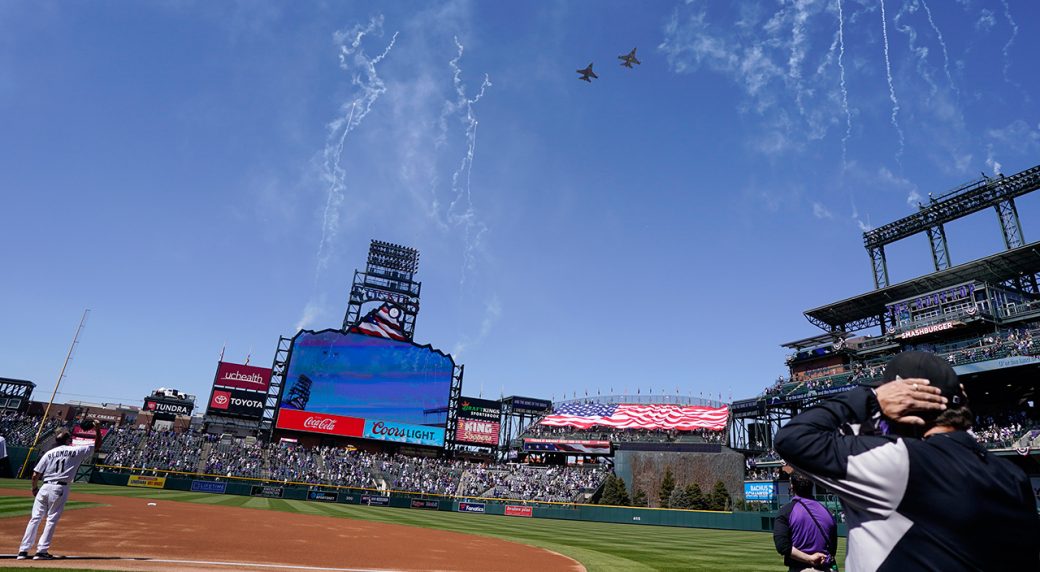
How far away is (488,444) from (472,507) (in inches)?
1054

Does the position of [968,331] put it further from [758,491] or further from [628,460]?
[628,460]

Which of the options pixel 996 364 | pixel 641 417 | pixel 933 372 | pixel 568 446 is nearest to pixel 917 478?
pixel 933 372

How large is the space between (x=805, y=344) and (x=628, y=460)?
73.0ft

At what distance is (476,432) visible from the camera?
6969 centimetres

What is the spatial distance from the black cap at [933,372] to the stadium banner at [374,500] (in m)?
44.9

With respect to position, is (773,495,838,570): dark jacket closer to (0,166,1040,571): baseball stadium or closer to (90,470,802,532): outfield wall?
(0,166,1040,571): baseball stadium

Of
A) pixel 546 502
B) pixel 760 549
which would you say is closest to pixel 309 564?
pixel 760 549

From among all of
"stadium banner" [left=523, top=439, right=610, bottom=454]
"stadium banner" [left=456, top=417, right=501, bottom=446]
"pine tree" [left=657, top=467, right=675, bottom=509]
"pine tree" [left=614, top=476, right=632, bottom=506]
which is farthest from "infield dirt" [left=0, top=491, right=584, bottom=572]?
"stadium banner" [left=456, top=417, right=501, bottom=446]

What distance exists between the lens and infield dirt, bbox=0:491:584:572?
→ 10.9 meters

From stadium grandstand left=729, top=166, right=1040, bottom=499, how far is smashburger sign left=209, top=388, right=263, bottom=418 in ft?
171

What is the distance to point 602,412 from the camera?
64.5 metres

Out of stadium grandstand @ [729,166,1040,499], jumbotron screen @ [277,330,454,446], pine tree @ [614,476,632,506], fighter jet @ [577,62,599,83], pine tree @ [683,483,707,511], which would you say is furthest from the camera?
jumbotron screen @ [277,330,454,446]

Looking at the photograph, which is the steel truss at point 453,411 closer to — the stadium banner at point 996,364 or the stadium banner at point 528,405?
the stadium banner at point 528,405

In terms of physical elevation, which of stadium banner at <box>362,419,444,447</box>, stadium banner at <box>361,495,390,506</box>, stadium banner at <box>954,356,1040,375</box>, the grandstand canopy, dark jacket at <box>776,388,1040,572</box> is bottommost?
stadium banner at <box>361,495,390,506</box>
